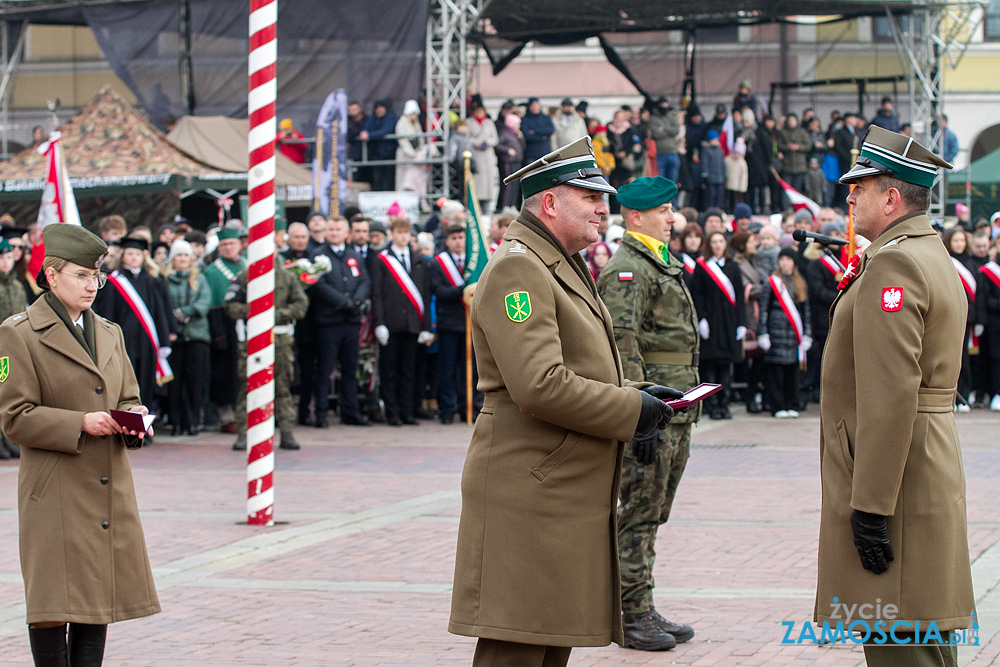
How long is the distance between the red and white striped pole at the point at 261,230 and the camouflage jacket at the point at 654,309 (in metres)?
3.66

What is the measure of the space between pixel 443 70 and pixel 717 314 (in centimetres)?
825

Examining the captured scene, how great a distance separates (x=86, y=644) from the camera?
5.03 meters

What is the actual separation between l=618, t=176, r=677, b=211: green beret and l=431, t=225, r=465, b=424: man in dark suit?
27.3ft

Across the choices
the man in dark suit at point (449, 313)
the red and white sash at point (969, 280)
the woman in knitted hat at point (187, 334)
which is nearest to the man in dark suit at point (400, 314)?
the man in dark suit at point (449, 313)

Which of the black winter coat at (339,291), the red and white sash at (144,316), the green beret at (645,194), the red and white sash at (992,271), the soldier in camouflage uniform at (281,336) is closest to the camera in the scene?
the green beret at (645,194)

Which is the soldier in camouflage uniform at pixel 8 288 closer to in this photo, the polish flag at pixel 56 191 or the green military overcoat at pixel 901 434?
the polish flag at pixel 56 191

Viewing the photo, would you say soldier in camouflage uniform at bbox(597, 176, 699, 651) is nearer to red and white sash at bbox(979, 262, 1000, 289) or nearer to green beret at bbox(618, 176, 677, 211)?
green beret at bbox(618, 176, 677, 211)

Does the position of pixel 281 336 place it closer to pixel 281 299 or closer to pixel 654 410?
pixel 281 299

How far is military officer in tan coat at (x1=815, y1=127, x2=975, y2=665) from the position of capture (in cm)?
406

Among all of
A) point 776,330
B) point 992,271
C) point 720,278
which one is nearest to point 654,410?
point 720,278

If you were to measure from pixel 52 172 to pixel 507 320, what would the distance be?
9100 millimetres

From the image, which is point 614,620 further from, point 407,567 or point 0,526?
point 0,526

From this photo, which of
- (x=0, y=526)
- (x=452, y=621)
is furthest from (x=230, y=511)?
(x=452, y=621)

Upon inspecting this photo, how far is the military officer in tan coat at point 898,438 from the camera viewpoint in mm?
4059
